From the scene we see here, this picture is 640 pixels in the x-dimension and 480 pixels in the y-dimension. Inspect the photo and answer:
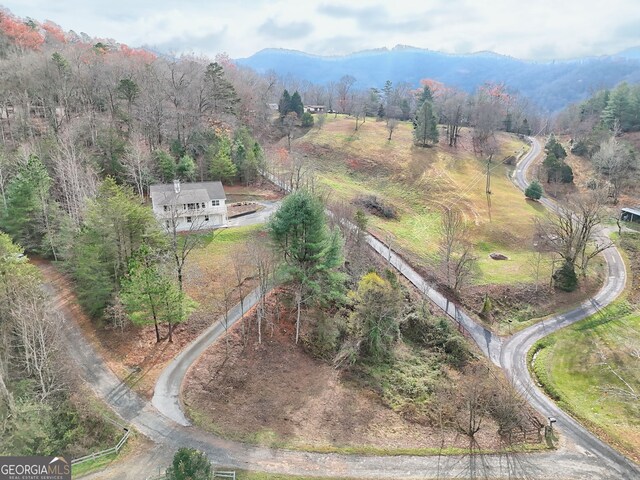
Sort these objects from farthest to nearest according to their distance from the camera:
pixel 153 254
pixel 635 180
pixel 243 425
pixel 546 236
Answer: pixel 635 180, pixel 546 236, pixel 153 254, pixel 243 425

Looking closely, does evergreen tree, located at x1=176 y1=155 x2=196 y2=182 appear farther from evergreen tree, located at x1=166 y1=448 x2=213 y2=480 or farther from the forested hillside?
evergreen tree, located at x1=166 y1=448 x2=213 y2=480

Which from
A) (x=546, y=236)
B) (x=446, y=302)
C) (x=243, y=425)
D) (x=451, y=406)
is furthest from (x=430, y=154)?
(x=243, y=425)

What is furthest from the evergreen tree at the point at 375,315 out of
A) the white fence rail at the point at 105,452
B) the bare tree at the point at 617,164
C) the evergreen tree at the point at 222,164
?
the bare tree at the point at 617,164

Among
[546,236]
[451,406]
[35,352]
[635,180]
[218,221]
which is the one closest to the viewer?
[35,352]

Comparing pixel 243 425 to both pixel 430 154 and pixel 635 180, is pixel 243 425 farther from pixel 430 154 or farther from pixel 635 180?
pixel 635 180

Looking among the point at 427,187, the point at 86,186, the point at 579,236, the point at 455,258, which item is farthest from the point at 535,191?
the point at 86,186

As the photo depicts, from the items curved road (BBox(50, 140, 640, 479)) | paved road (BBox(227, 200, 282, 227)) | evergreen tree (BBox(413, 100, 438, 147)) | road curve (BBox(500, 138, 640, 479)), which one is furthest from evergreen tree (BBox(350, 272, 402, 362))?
evergreen tree (BBox(413, 100, 438, 147))
